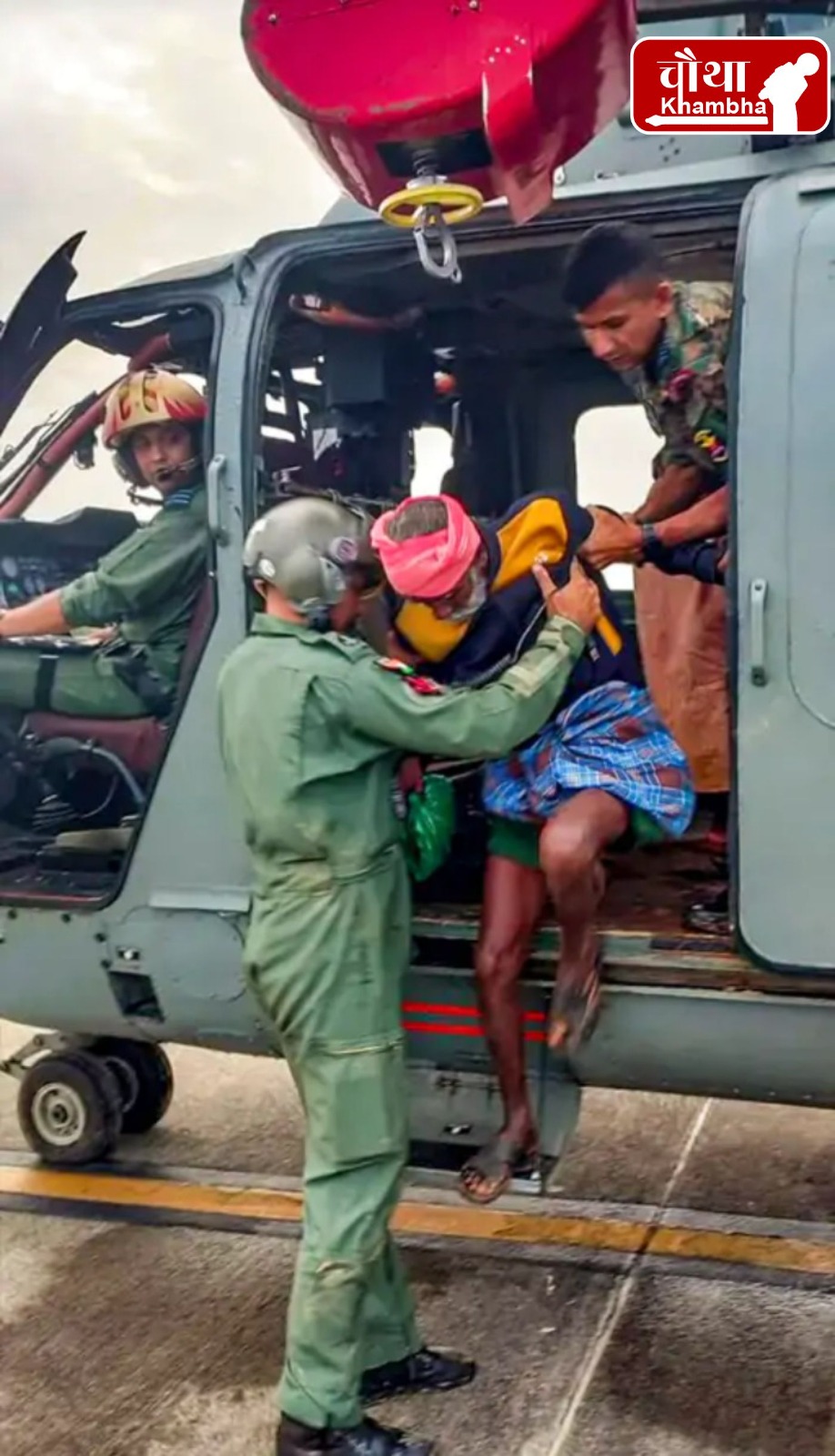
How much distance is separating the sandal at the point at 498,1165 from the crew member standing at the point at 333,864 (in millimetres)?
315

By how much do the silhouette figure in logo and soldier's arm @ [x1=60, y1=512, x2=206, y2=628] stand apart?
1.66 meters

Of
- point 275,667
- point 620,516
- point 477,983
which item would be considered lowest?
point 477,983

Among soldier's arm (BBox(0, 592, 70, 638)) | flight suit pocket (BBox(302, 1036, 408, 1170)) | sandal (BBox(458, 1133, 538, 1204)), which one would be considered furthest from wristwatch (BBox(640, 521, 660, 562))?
soldier's arm (BBox(0, 592, 70, 638))

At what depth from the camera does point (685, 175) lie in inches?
131

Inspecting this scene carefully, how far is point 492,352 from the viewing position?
4965 mm

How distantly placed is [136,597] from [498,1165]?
5.46 feet

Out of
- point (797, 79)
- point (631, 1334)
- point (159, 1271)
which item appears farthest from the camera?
point (159, 1271)

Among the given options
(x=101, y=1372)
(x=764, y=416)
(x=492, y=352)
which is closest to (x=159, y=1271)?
(x=101, y=1372)

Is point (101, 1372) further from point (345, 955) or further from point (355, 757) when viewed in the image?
point (355, 757)

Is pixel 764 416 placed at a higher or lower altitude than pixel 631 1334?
higher

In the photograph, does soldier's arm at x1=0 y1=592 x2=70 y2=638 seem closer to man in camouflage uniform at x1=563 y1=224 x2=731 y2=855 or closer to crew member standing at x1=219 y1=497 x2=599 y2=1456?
crew member standing at x1=219 y1=497 x2=599 y2=1456

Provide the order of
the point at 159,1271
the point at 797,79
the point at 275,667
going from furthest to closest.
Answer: the point at 159,1271
the point at 797,79
the point at 275,667

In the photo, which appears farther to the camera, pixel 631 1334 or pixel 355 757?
pixel 631 1334

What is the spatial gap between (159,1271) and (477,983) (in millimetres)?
1351
